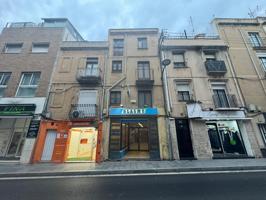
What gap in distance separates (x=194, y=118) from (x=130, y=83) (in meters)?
6.09

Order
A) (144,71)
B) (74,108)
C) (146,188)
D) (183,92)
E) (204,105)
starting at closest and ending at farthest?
(146,188) → (204,105) → (74,108) → (183,92) → (144,71)

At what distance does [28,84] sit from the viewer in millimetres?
11516

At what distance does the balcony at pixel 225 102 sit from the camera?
10.8m

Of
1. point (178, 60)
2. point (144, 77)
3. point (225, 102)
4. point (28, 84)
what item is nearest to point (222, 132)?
point (225, 102)

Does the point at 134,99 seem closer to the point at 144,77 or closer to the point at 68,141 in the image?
the point at 144,77

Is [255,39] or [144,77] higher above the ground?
[255,39]

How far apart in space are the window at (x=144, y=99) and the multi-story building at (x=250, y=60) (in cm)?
790

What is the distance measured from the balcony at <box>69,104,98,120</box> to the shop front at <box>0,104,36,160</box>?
9.41ft

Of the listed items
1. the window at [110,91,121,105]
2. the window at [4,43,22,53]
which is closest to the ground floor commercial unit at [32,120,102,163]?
the window at [110,91,121,105]

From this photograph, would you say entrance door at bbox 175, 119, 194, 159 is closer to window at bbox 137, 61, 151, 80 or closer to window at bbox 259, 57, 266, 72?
window at bbox 137, 61, 151, 80

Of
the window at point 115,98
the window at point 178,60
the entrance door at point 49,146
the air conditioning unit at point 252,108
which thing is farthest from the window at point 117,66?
the air conditioning unit at point 252,108

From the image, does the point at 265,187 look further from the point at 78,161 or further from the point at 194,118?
the point at 78,161

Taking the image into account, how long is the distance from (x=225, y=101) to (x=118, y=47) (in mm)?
11182

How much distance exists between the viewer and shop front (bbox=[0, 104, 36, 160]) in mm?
9922
